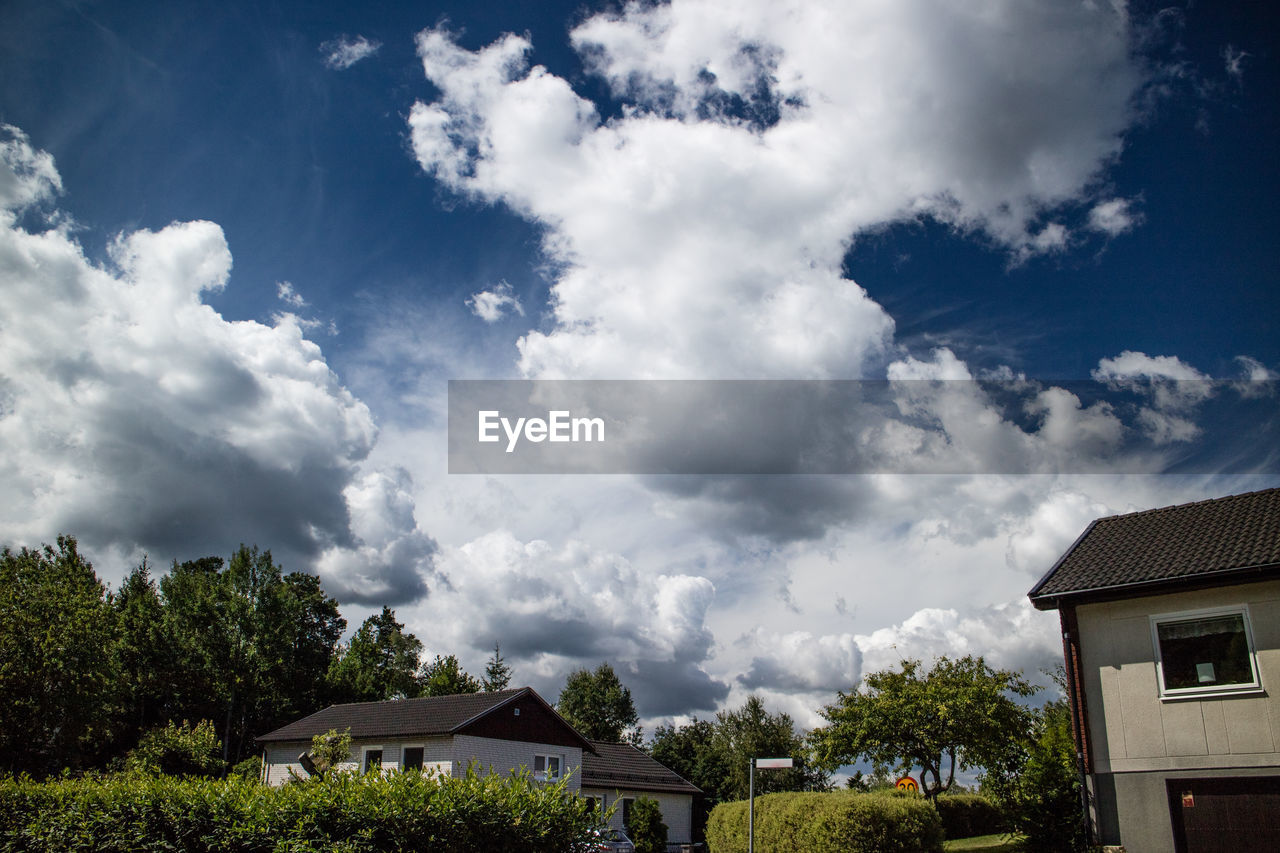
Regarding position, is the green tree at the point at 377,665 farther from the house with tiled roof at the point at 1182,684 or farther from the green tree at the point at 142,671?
the house with tiled roof at the point at 1182,684

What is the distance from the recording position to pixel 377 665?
207ft

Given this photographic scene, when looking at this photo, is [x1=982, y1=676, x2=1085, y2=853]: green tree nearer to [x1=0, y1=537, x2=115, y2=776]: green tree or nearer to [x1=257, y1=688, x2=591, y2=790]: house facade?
[x1=257, y1=688, x2=591, y2=790]: house facade

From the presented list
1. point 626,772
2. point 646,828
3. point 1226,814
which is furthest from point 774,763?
point 626,772

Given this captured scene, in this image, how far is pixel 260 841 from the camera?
930 cm

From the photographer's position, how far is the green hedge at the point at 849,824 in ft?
59.1

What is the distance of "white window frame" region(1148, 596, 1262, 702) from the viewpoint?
42.2 ft

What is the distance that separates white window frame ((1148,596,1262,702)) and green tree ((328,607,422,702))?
53304 mm

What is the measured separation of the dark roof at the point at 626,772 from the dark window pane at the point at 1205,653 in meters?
28.5

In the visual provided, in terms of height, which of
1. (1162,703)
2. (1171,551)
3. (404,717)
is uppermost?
(1171,551)

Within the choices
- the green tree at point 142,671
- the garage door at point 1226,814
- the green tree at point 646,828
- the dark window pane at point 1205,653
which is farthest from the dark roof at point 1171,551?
the green tree at point 142,671

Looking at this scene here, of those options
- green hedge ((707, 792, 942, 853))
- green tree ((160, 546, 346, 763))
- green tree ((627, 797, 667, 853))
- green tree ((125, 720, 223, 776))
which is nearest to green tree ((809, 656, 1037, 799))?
green hedge ((707, 792, 942, 853))

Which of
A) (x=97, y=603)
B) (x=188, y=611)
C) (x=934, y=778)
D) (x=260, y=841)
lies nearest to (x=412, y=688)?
(x=188, y=611)

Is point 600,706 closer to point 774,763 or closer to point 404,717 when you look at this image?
point 404,717

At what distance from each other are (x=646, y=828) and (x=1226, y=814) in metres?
24.9
